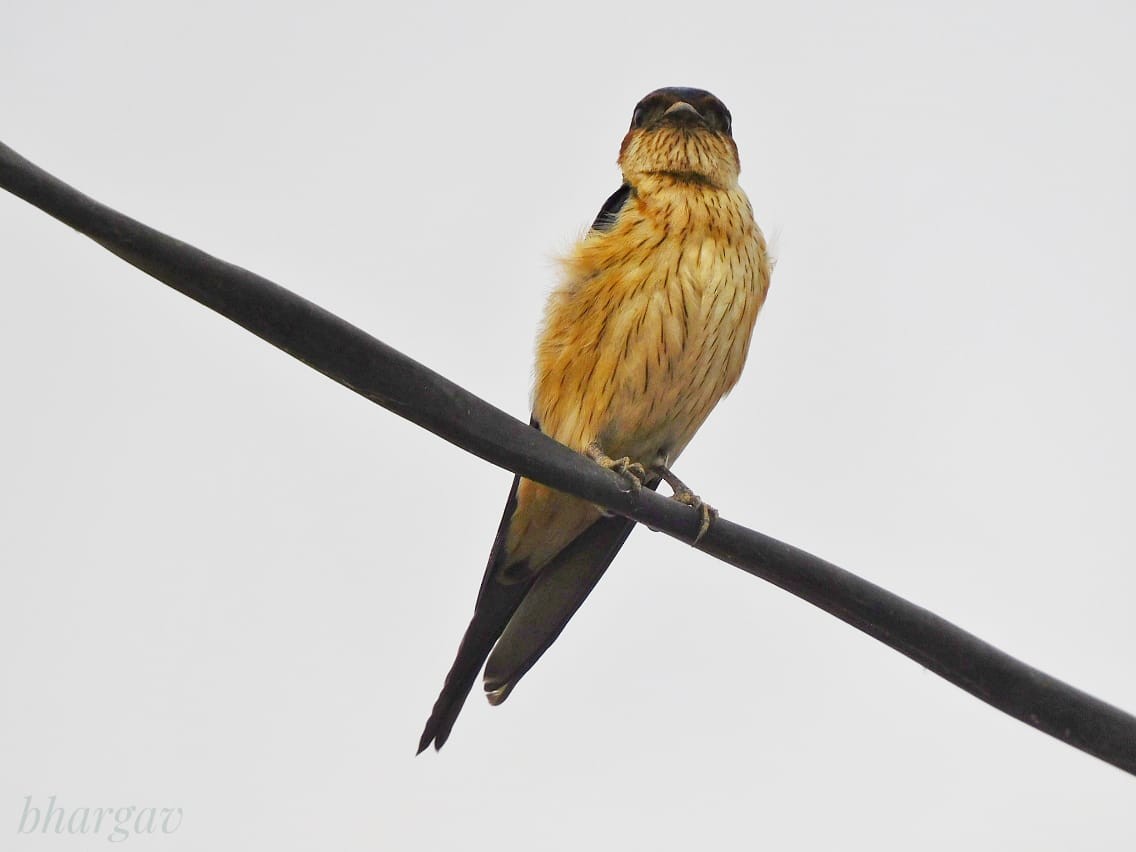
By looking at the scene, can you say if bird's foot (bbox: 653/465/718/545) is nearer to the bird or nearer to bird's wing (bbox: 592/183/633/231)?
the bird

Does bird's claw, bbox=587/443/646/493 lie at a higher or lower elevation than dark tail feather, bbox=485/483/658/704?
higher

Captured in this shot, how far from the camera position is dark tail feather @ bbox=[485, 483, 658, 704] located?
464 cm

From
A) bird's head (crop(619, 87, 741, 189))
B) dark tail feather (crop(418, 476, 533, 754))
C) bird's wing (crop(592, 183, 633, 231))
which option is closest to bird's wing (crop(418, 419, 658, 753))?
dark tail feather (crop(418, 476, 533, 754))

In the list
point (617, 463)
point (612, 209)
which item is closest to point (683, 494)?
point (617, 463)

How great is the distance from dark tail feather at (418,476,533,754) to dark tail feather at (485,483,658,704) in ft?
0.13

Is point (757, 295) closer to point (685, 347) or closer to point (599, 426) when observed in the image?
point (685, 347)

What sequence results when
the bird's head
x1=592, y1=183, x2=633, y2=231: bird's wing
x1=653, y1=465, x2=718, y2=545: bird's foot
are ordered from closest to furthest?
x1=653, y1=465, x2=718, y2=545: bird's foot
x1=592, y1=183, x2=633, y2=231: bird's wing
the bird's head

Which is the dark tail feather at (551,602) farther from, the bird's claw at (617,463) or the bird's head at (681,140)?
the bird's head at (681,140)

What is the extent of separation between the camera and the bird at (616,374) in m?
4.59

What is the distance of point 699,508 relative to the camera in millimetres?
4000

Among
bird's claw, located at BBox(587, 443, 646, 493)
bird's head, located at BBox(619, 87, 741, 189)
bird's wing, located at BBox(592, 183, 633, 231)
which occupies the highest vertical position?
bird's head, located at BBox(619, 87, 741, 189)

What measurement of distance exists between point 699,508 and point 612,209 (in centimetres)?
155

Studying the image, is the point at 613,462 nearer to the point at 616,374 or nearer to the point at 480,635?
the point at 616,374

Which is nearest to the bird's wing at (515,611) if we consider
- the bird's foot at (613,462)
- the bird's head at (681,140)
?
the bird's foot at (613,462)
